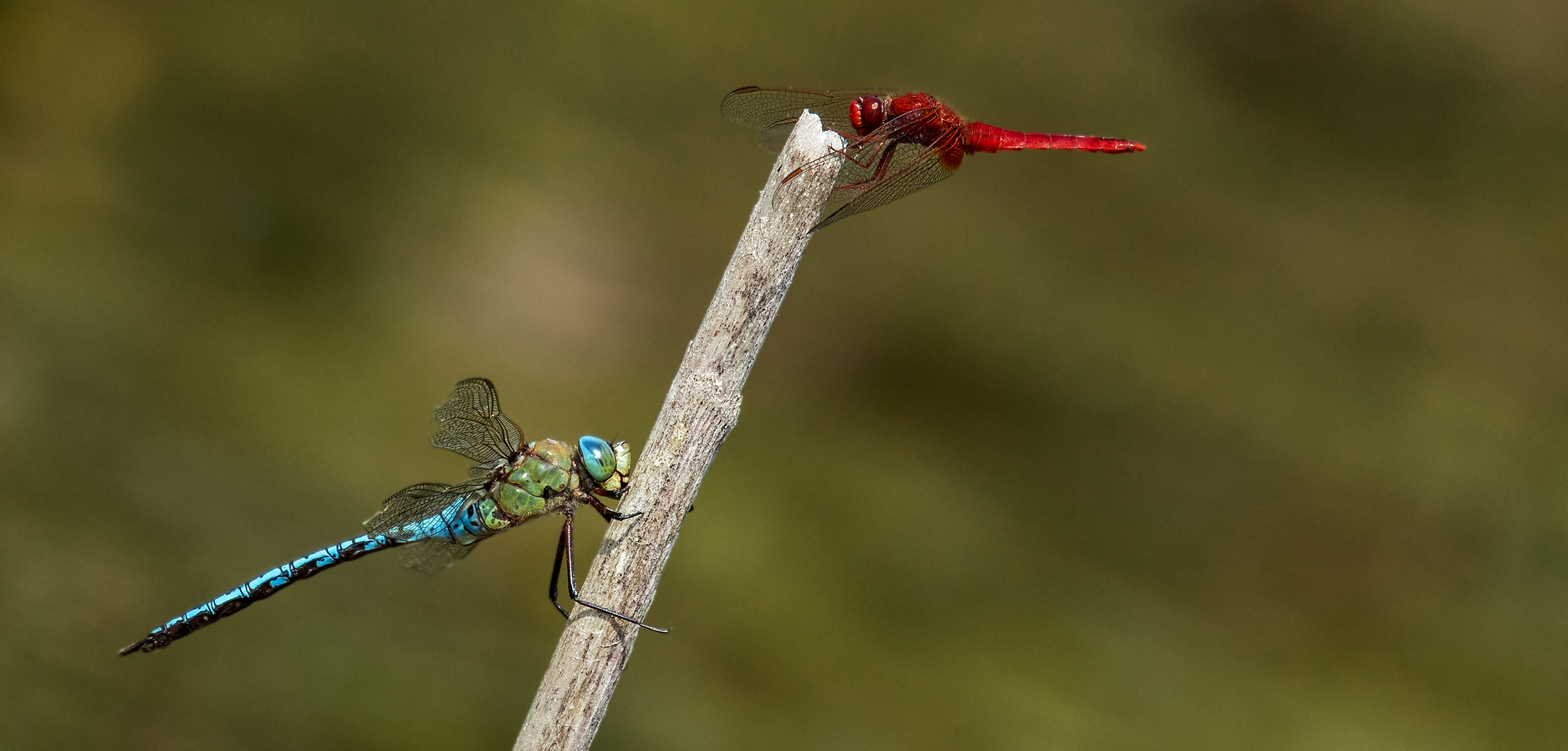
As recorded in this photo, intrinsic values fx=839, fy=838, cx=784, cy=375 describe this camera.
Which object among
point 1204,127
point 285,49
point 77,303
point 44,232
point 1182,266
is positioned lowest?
point 77,303

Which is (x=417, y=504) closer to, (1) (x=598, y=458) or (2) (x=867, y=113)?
(1) (x=598, y=458)

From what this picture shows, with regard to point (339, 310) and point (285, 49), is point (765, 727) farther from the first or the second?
point (285, 49)

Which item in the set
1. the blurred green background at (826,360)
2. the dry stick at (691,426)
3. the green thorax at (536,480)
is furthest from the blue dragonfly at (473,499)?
the blurred green background at (826,360)

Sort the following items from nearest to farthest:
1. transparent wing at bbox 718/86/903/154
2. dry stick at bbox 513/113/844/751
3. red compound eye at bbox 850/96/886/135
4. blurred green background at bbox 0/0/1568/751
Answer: dry stick at bbox 513/113/844/751 < red compound eye at bbox 850/96/886/135 < transparent wing at bbox 718/86/903/154 < blurred green background at bbox 0/0/1568/751

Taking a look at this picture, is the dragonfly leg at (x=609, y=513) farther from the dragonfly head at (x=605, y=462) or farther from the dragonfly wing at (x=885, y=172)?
the dragonfly wing at (x=885, y=172)

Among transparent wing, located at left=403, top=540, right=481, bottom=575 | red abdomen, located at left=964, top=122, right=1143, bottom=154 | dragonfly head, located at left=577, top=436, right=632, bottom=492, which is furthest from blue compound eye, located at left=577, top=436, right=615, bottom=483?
red abdomen, located at left=964, top=122, right=1143, bottom=154

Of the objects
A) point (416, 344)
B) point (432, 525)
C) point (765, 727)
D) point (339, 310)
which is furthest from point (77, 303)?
point (765, 727)

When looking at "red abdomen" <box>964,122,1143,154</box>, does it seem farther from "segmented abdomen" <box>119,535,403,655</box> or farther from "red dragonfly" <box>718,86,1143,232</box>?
"segmented abdomen" <box>119,535,403,655</box>
